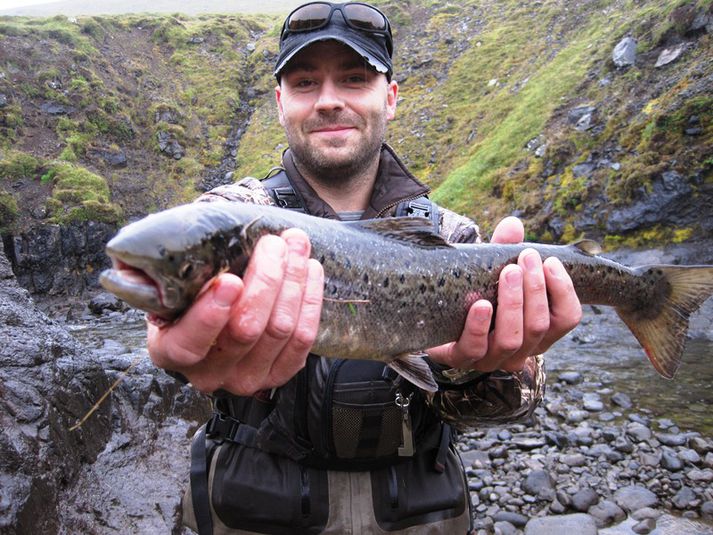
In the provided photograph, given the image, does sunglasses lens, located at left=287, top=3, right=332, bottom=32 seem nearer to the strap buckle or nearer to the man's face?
the man's face

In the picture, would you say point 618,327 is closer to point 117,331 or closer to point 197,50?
point 117,331

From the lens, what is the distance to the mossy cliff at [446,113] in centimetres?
1545

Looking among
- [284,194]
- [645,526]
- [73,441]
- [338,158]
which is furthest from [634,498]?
[73,441]

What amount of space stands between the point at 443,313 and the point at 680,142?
14821 millimetres

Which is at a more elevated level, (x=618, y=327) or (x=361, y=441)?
(x=361, y=441)

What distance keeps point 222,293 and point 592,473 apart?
284 inches

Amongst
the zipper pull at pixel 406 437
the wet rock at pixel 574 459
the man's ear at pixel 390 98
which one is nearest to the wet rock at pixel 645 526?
the wet rock at pixel 574 459

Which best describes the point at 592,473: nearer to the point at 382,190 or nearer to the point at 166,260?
the point at 382,190

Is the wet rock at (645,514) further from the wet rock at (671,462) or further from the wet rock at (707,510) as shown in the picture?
the wet rock at (671,462)

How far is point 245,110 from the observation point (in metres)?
45.6

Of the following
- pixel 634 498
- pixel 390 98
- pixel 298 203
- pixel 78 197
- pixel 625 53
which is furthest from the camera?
pixel 78 197

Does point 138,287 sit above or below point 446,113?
below

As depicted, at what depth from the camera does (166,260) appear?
2041 mm

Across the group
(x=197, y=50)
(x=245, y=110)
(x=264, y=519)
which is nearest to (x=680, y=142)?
(x=264, y=519)
